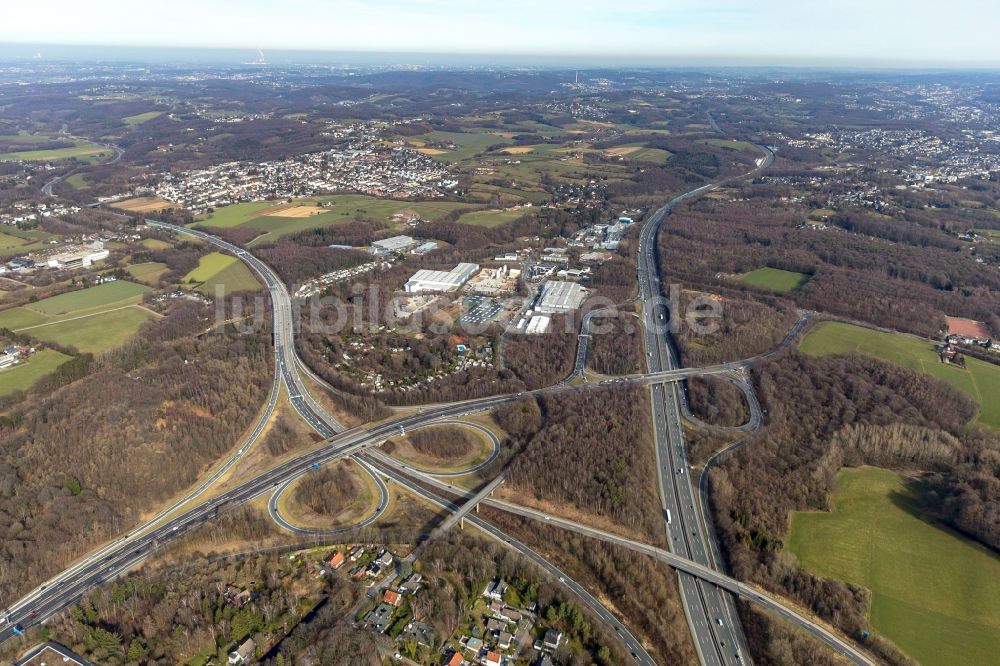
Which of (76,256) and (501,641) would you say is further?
(76,256)

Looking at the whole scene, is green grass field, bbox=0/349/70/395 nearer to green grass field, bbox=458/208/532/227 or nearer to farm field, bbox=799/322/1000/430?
green grass field, bbox=458/208/532/227

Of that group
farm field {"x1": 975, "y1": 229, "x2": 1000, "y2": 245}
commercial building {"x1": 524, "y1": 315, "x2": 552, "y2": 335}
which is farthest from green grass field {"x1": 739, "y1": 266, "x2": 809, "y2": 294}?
farm field {"x1": 975, "y1": 229, "x2": 1000, "y2": 245}

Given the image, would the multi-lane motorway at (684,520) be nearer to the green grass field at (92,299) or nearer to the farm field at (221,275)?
the farm field at (221,275)

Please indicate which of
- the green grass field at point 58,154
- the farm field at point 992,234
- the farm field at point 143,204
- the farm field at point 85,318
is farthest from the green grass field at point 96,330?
the farm field at point 992,234

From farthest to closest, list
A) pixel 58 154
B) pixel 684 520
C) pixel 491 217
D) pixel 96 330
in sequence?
1. pixel 58 154
2. pixel 491 217
3. pixel 96 330
4. pixel 684 520

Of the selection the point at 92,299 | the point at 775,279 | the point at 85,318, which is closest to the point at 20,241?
the point at 92,299

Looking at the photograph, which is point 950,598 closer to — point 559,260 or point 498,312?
point 498,312

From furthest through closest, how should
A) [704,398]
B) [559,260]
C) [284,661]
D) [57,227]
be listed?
1. [57,227]
2. [559,260]
3. [704,398]
4. [284,661]

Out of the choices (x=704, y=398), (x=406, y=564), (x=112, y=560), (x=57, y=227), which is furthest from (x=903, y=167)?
(x=57, y=227)

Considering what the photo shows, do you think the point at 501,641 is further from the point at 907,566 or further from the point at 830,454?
the point at 830,454
